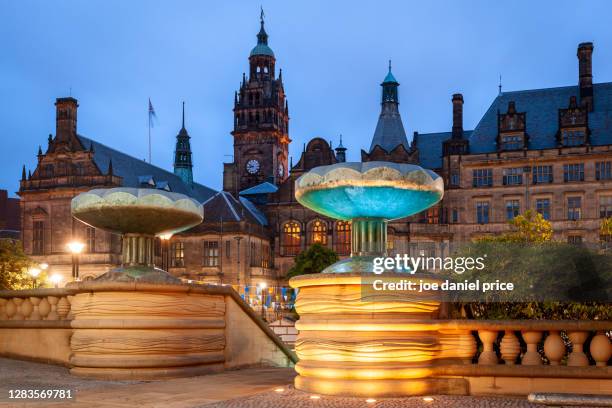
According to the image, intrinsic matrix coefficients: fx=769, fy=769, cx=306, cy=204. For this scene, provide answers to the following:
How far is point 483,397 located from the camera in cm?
1078

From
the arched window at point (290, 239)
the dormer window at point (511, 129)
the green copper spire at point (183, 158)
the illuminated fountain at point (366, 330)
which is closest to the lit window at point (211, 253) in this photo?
the arched window at point (290, 239)

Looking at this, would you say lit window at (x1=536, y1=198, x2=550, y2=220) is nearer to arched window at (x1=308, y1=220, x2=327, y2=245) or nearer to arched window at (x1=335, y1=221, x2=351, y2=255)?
arched window at (x1=335, y1=221, x2=351, y2=255)

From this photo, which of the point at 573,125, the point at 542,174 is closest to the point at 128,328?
the point at 542,174

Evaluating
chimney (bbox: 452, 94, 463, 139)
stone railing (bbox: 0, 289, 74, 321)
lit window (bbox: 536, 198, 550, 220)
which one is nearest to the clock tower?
chimney (bbox: 452, 94, 463, 139)

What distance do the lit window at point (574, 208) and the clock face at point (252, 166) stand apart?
43871 mm

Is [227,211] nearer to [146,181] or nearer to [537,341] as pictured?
[146,181]

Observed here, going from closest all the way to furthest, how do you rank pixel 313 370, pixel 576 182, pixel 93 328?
pixel 313 370
pixel 93 328
pixel 576 182

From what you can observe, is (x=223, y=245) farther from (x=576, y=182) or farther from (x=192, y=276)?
(x=576, y=182)

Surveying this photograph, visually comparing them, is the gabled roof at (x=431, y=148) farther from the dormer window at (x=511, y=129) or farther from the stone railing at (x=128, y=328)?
the stone railing at (x=128, y=328)

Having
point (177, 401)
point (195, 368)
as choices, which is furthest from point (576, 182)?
point (177, 401)

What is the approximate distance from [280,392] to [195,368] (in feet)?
A: 12.3

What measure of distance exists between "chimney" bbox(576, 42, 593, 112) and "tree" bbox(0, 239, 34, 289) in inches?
1703

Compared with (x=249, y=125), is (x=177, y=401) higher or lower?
lower

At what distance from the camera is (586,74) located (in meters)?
56.2
